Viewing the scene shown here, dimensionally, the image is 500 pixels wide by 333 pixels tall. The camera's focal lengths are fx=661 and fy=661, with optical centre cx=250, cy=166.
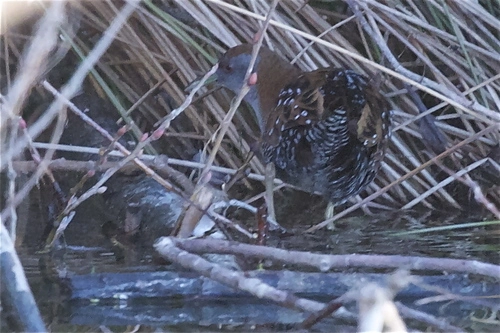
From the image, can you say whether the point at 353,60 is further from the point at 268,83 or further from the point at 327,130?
the point at 327,130

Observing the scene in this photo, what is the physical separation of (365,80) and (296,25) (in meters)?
0.39

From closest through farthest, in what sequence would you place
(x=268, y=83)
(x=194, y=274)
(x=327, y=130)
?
(x=194, y=274) → (x=327, y=130) → (x=268, y=83)

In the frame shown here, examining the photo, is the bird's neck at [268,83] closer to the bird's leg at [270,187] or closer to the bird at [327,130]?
the bird at [327,130]

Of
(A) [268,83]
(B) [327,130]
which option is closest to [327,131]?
(B) [327,130]

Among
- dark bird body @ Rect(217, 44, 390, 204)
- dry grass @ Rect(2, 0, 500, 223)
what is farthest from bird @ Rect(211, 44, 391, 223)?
dry grass @ Rect(2, 0, 500, 223)

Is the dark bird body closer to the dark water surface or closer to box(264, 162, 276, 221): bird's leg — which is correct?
box(264, 162, 276, 221): bird's leg

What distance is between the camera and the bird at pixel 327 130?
188cm

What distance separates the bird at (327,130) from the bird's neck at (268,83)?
0.03 m

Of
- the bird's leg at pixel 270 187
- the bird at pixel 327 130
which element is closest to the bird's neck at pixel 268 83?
the bird at pixel 327 130

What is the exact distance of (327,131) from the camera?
1892mm

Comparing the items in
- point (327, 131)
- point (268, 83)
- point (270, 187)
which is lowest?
point (270, 187)

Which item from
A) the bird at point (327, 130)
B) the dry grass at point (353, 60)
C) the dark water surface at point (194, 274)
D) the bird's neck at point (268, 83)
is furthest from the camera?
the bird's neck at point (268, 83)

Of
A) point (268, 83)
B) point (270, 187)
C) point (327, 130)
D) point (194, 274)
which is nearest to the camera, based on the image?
point (194, 274)

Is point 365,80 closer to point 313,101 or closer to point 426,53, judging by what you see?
point 313,101
